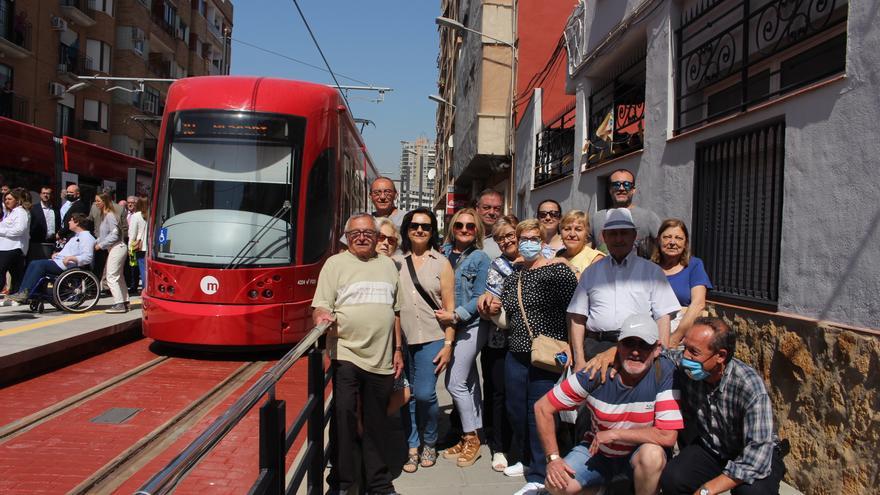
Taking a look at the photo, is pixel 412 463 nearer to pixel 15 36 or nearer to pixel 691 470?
pixel 691 470

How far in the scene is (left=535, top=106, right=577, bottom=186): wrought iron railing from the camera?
12.3 metres

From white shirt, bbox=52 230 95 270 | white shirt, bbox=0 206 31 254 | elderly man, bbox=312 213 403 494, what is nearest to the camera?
elderly man, bbox=312 213 403 494

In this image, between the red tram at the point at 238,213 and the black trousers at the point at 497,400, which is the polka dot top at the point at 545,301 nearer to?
the black trousers at the point at 497,400

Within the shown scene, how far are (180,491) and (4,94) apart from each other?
92.7 ft

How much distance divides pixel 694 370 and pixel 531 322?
125cm

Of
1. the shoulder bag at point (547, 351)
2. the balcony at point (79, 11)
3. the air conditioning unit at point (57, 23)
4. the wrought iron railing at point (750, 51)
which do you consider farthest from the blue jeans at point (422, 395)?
the balcony at point (79, 11)

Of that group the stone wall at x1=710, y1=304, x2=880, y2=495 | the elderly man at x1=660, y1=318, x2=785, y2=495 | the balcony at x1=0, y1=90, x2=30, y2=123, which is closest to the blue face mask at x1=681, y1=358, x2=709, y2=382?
the elderly man at x1=660, y1=318, x2=785, y2=495

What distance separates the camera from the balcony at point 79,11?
3031cm

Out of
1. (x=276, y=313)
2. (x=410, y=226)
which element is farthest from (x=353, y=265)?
(x=276, y=313)

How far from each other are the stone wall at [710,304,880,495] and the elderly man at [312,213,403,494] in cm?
265

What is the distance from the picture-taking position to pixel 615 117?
952cm

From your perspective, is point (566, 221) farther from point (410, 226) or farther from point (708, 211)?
point (708, 211)

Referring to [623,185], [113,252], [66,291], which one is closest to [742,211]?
[623,185]

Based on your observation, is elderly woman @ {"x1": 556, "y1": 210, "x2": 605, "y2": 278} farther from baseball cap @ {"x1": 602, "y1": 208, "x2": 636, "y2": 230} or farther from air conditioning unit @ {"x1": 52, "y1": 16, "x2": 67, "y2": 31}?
air conditioning unit @ {"x1": 52, "y1": 16, "x2": 67, "y2": 31}
